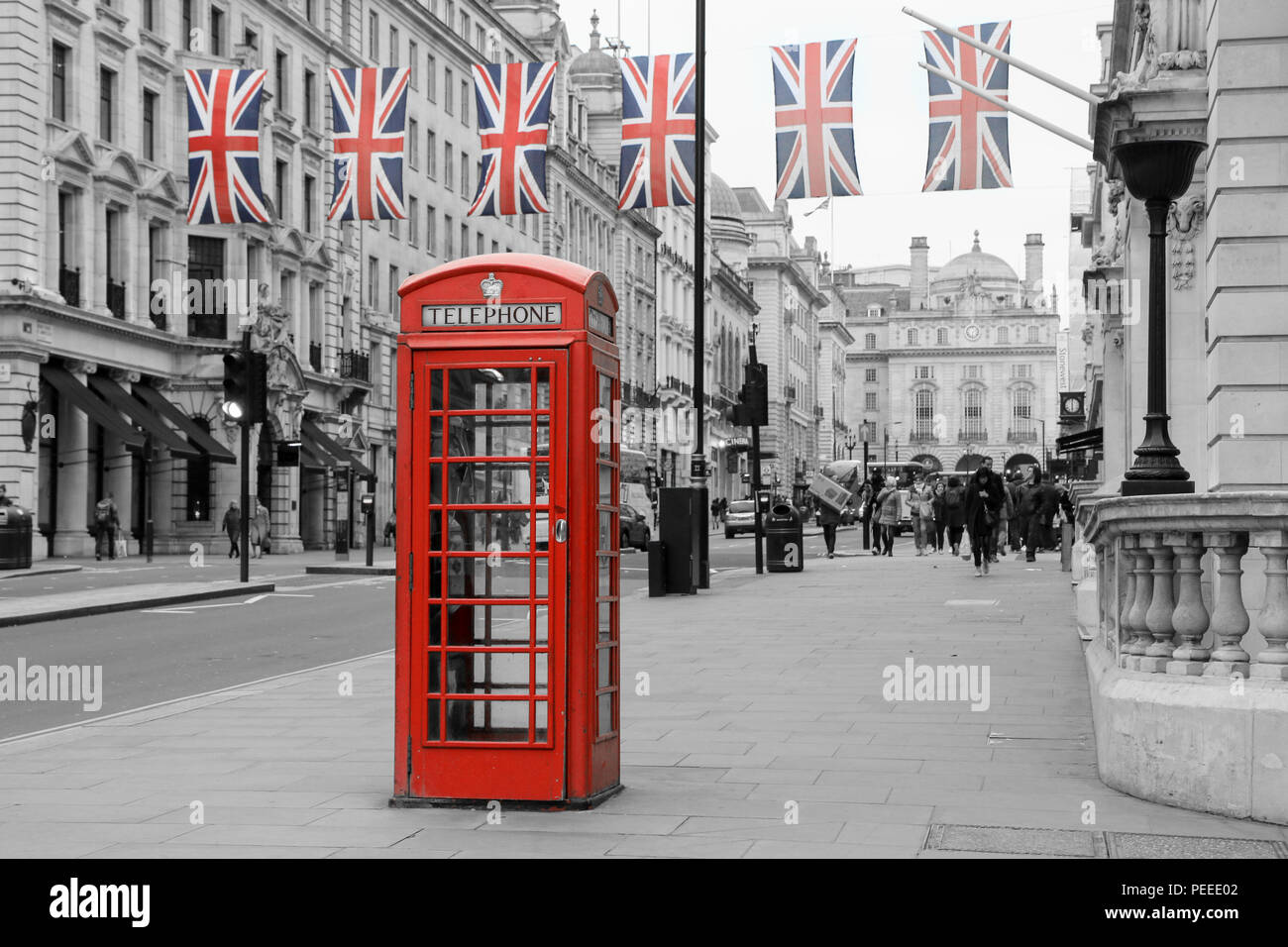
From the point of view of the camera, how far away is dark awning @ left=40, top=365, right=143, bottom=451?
121ft

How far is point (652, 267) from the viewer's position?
308ft

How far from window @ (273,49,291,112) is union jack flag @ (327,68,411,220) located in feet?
83.3

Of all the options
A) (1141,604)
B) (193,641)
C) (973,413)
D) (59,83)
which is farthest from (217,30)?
(973,413)

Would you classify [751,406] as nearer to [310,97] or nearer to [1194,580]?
[1194,580]

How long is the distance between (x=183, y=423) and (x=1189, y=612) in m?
36.7

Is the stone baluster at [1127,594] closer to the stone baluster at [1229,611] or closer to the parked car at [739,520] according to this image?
the stone baluster at [1229,611]

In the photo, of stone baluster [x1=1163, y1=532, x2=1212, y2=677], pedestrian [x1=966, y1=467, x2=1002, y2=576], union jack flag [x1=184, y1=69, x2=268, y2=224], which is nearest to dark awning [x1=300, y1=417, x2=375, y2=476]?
union jack flag [x1=184, y1=69, x2=268, y2=224]

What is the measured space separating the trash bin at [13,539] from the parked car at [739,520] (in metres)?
33.2

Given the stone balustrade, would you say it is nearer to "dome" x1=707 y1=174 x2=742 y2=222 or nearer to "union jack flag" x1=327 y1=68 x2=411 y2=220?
"union jack flag" x1=327 y1=68 x2=411 y2=220

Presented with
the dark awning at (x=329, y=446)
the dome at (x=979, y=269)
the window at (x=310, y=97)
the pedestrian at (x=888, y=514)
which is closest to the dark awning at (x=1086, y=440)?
the pedestrian at (x=888, y=514)

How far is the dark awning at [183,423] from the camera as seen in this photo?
41438 millimetres
